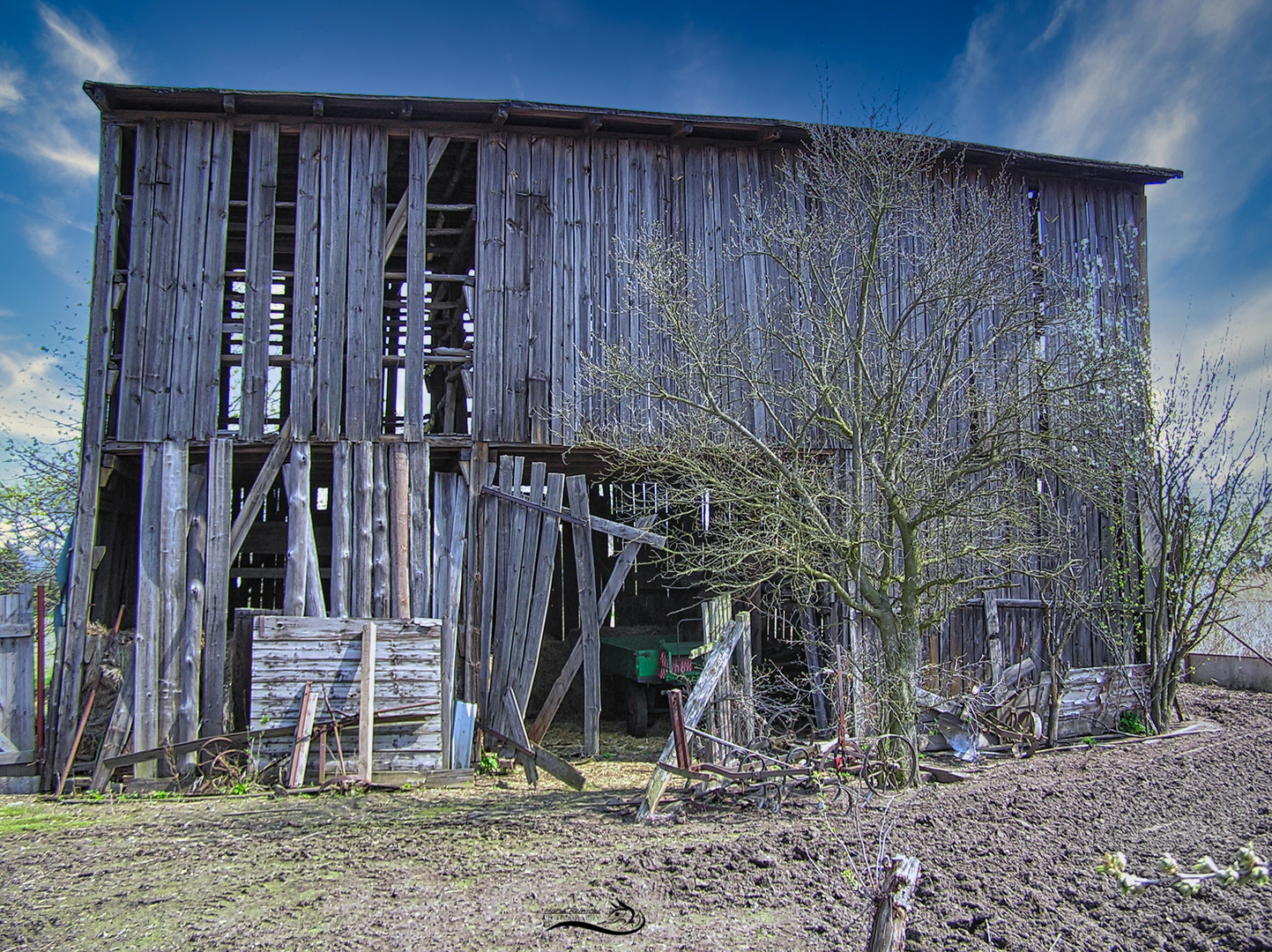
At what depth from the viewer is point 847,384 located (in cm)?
931

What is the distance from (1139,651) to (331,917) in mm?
11984

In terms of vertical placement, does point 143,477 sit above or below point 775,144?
below

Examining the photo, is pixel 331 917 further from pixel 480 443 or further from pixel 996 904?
pixel 480 443

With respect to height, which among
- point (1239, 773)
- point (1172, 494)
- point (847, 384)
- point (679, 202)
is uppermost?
point (679, 202)

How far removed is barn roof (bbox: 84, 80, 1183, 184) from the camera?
10336 millimetres

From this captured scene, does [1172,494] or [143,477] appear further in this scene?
[1172,494]

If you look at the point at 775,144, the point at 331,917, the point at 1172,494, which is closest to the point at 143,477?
the point at 331,917

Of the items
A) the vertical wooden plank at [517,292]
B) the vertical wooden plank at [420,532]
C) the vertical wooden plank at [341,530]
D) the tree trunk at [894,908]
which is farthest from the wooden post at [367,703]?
the tree trunk at [894,908]

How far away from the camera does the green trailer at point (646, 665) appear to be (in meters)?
11.5

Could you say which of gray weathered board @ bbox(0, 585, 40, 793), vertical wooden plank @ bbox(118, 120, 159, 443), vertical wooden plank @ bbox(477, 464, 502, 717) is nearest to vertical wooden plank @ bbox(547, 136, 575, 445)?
vertical wooden plank @ bbox(477, 464, 502, 717)

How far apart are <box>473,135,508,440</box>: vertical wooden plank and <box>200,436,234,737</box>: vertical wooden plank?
9.54 ft

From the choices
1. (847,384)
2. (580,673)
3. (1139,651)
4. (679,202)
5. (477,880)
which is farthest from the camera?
(580,673)

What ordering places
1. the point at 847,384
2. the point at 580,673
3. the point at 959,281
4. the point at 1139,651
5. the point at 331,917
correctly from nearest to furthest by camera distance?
1. the point at 331,917
2. the point at 959,281
3. the point at 847,384
4. the point at 1139,651
5. the point at 580,673

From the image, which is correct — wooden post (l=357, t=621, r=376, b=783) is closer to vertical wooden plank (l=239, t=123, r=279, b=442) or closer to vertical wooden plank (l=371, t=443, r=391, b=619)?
vertical wooden plank (l=371, t=443, r=391, b=619)
